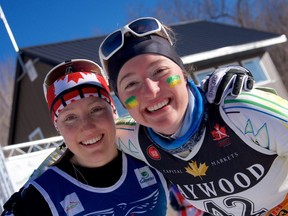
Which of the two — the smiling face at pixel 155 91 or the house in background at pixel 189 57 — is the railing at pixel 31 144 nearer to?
the house in background at pixel 189 57

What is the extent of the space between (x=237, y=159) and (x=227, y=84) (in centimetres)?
45

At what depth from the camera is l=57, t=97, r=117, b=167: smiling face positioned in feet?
8.77

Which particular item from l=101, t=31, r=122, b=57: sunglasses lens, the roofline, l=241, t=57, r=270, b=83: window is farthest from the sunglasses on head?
l=241, t=57, r=270, b=83: window

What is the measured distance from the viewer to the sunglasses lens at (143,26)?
8.38 ft

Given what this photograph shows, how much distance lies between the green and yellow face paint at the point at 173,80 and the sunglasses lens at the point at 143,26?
0.38 metres

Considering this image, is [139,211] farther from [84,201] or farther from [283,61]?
[283,61]

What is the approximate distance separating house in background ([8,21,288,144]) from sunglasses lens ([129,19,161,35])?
10448 millimetres

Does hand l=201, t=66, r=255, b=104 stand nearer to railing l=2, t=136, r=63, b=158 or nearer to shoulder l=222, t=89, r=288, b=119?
shoulder l=222, t=89, r=288, b=119

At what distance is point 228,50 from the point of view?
1428 cm

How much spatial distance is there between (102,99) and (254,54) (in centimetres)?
1366

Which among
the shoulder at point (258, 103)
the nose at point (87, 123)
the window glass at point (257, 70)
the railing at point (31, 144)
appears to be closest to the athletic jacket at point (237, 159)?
the shoulder at point (258, 103)

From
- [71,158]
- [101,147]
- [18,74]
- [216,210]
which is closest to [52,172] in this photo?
[71,158]

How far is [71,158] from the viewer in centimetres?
294

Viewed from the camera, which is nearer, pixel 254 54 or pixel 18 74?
pixel 254 54
